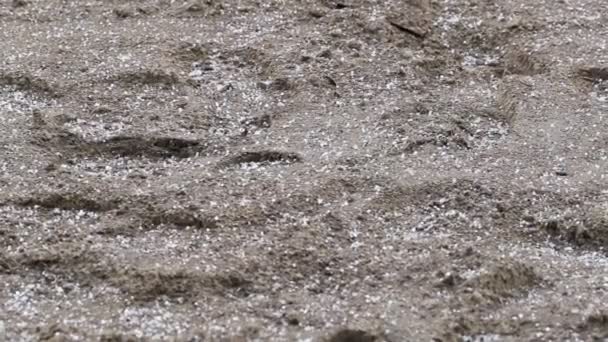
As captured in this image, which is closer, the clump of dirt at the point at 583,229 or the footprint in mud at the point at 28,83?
the clump of dirt at the point at 583,229

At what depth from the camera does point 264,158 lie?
1918mm

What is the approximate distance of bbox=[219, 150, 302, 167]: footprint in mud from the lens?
1910mm

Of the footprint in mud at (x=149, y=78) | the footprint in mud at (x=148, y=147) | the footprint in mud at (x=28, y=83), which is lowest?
the footprint in mud at (x=148, y=147)

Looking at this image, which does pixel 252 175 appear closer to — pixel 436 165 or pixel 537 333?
pixel 436 165

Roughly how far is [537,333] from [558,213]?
31 cm

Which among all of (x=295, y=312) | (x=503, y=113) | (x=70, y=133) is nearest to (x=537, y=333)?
(x=295, y=312)

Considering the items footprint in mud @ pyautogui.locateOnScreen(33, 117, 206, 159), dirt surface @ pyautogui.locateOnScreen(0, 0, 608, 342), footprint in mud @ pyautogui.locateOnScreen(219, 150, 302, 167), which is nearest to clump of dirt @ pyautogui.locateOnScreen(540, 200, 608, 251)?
dirt surface @ pyautogui.locateOnScreen(0, 0, 608, 342)

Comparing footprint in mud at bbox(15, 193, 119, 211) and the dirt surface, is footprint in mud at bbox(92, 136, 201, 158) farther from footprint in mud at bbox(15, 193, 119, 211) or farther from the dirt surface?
footprint in mud at bbox(15, 193, 119, 211)

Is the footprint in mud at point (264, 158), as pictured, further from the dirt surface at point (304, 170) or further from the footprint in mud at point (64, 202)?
the footprint in mud at point (64, 202)

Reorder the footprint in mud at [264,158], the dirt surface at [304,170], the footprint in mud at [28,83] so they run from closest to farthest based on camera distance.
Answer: the dirt surface at [304,170], the footprint in mud at [264,158], the footprint in mud at [28,83]

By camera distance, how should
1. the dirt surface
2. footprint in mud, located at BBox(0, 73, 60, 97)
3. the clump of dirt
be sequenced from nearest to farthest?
the dirt surface, the clump of dirt, footprint in mud, located at BBox(0, 73, 60, 97)

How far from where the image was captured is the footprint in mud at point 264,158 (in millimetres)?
1910

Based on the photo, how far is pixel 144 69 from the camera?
2.13 metres

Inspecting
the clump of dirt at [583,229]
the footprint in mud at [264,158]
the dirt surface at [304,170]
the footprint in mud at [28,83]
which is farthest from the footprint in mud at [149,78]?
the clump of dirt at [583,229]
